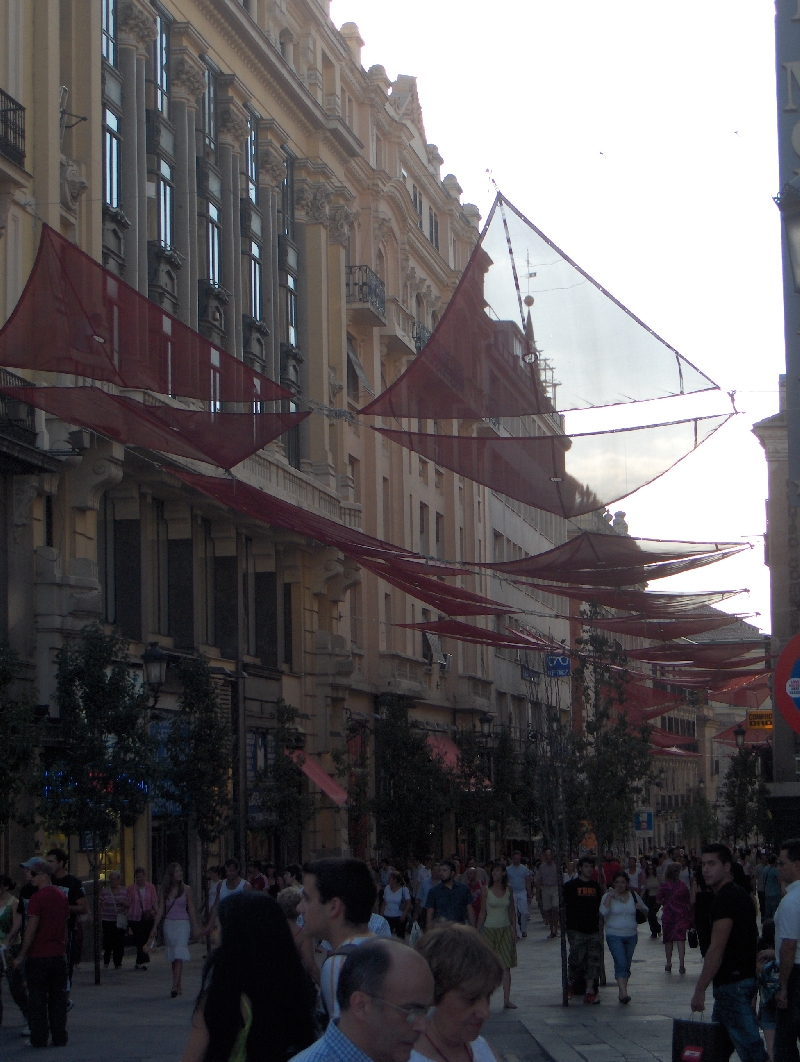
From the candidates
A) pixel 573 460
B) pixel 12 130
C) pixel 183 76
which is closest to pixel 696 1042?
pixel 573 460

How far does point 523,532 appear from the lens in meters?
71.4

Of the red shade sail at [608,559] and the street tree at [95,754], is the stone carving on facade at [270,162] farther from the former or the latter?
the red shade sail at [608,559]

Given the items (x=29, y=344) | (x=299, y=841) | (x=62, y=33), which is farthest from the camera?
(x=299, y=841)

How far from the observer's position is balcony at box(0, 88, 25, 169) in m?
24.3

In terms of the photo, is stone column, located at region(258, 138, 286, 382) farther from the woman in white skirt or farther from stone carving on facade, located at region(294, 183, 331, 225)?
the woman in white skirt

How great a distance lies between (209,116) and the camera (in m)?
34.4

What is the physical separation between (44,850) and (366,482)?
74.3ft

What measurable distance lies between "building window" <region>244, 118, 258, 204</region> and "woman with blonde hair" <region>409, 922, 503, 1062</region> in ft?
109

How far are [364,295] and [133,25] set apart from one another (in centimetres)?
1616

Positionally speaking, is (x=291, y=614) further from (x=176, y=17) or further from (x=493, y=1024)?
(x=493, y=1024)

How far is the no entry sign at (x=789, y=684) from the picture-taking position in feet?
34.6

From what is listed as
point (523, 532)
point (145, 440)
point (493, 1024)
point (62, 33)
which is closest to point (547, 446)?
point (145, 440)

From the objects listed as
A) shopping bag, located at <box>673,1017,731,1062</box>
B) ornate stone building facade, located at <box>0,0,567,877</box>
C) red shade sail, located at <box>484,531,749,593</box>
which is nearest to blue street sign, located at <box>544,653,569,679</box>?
ornate stone building facade, located at <box>0,0,567,877</box>

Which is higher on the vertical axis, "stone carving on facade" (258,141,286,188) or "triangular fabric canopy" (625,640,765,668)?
"stone carving on facade" (258,141,286,188)
